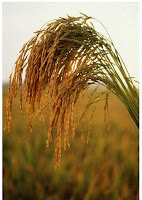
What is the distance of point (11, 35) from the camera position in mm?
1792

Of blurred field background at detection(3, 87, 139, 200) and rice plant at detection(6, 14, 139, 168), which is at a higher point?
rice plant at detection(6, 14, 139, 168)

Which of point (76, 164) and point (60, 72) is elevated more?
point (60, 72)

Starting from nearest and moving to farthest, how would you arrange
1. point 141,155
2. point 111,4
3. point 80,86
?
1. point 80,86
2. point 141,155
3. point 111,4

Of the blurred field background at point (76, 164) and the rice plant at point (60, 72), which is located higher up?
the rice plant at point (60, 72)

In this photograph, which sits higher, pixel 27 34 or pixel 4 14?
pixel 4 14

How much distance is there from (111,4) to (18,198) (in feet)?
4.20

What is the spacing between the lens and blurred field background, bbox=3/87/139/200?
1.70 metres

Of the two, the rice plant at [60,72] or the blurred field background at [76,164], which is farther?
the blurred field background at [76,164]

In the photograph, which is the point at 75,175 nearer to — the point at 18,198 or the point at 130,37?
the point at 18,198

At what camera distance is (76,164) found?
176cm

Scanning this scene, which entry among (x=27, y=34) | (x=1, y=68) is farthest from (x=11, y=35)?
(x=1, y=68)

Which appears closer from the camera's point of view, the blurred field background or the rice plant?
the rice plant

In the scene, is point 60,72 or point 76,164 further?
point 76,164

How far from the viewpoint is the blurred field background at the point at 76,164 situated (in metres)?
1.70
